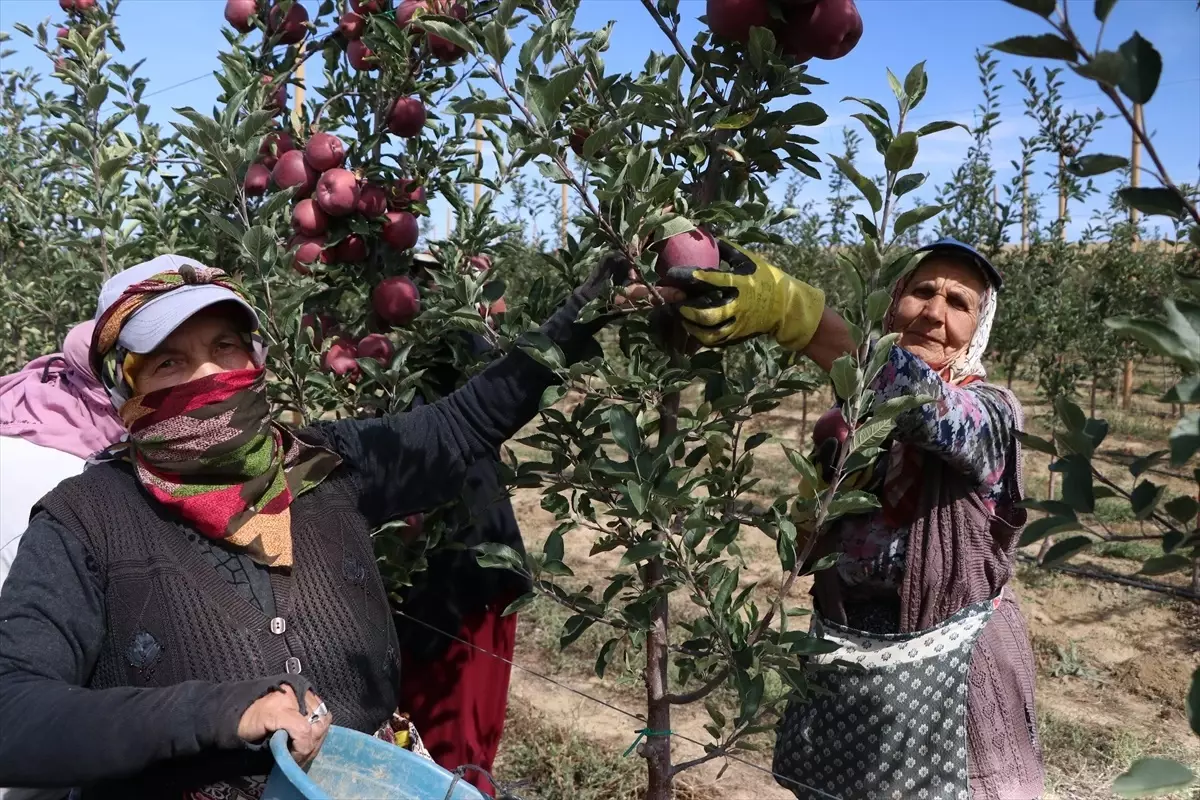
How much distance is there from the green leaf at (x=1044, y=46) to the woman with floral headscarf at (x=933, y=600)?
79 cm

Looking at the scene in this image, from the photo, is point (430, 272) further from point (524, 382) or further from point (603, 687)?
point (603, 687)

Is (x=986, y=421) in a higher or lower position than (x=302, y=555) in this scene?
higher

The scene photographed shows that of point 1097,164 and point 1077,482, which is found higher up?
point 1097,164

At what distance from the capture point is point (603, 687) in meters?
3.92

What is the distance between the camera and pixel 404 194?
2.17 m

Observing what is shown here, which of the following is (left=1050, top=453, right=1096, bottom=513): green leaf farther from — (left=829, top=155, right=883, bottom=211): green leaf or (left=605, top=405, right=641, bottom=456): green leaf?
(left=605, top=405, right=641, bottom=456): green leaf

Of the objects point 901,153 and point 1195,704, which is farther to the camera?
point 901,153

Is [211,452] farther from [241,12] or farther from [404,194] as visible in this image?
[241,12]

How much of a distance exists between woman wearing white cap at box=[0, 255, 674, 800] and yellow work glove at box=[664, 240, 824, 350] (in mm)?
141

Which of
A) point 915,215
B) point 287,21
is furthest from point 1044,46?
Answer: point 287,21

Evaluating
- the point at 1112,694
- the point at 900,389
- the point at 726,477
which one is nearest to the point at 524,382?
the point at 726,477

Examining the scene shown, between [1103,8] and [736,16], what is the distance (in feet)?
2.47

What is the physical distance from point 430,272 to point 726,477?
0.96 m

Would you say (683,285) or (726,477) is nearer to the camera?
(683,285)
